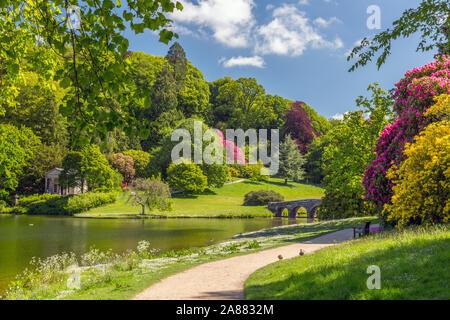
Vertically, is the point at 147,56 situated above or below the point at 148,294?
above

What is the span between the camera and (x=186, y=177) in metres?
50.8

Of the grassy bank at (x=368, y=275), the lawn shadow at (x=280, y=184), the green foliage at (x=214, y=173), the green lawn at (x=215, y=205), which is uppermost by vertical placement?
the green foliage at (x=214, y=173)

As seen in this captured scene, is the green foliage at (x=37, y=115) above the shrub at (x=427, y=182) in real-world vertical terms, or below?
above

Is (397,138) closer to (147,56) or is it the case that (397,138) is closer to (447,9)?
(447,9)

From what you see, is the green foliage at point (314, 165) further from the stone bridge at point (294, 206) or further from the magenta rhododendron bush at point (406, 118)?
the magenta rhododendron bush at point (406, 118)

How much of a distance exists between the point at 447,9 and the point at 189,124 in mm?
51812

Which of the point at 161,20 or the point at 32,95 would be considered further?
the point at 32,95

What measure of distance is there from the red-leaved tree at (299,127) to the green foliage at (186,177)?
38548 millimetres

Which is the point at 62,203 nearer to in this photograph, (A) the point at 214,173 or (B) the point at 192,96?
(A) the point at 214,173

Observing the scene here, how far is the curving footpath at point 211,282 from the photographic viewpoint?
7.40m

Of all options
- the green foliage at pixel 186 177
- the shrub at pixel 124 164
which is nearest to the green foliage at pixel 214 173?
the green foliage at pixel 186 177

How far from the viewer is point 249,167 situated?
217 ft

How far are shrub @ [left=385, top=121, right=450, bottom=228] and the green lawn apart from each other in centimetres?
3043

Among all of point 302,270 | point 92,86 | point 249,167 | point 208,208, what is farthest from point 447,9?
point 249,167
